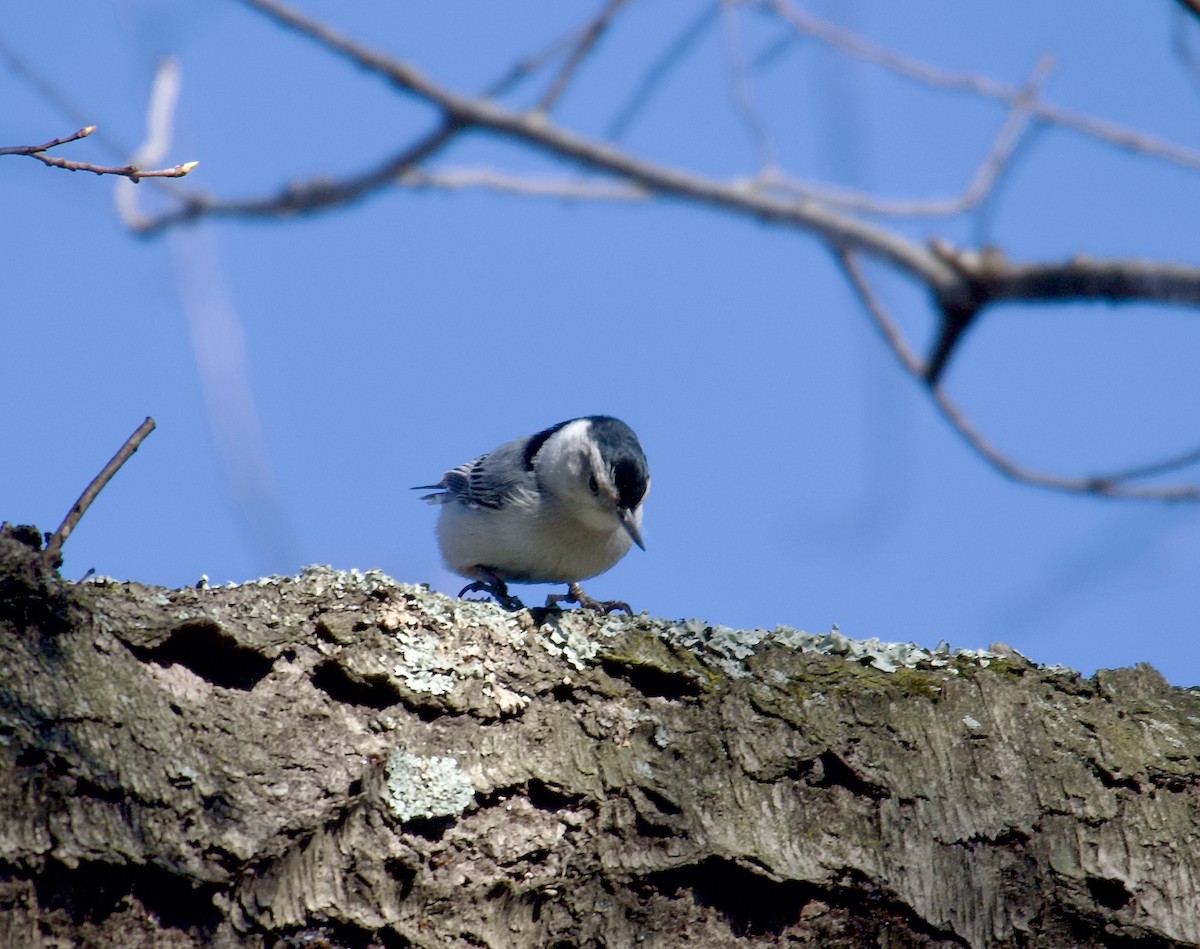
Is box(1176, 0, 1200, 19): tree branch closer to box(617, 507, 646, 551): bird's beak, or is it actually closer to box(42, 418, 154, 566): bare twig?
box(42, 418, 154, 566): bare twig

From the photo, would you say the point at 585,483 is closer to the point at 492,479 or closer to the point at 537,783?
the point at 492,479

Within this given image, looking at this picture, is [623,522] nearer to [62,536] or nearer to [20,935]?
[62,536]

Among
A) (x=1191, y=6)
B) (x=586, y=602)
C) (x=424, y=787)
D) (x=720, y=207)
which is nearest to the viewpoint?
(x=1191, y=6)

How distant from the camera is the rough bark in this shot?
187 cm

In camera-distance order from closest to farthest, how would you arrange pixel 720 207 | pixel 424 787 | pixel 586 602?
pixel 720 207 < pixel 424 787 < pixel 586 602

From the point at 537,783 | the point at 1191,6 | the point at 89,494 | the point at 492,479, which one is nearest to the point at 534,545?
the point at 492,479

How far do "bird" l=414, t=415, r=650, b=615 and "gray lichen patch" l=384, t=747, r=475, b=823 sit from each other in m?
1.72

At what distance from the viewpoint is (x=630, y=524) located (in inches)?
155

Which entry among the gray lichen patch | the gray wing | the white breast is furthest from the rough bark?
the gray wing

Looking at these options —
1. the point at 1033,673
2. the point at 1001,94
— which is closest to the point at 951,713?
the point at 1033,673

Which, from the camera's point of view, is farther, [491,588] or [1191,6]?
[491,588]

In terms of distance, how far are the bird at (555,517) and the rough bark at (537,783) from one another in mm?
1542

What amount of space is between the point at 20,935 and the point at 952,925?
1.48m

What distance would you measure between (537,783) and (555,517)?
1.89 m
